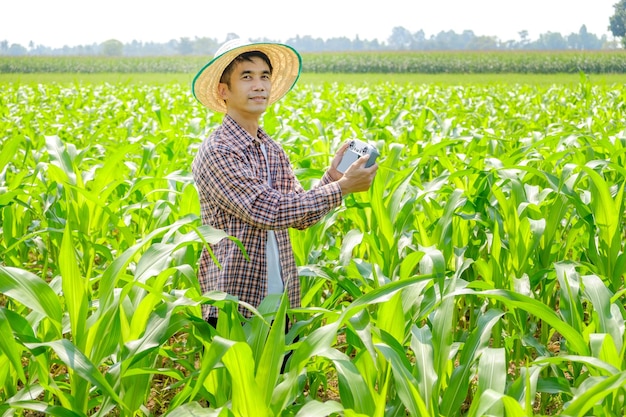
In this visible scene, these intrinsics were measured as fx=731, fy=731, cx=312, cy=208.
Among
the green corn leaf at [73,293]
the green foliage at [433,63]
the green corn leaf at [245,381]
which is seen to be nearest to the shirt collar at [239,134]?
the green corn leaf at [73,293]

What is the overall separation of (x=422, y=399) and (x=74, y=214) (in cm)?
207

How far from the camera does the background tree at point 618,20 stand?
85688 millimetres

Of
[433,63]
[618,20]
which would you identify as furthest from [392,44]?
[433,63]

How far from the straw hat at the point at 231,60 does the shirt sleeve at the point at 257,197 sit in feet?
0.87

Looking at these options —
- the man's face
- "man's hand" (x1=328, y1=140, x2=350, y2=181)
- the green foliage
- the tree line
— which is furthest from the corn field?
the tree line

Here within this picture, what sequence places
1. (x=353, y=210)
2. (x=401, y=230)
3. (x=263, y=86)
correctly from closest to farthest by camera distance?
(x=263, y=86) → (x=401, y=230) → (x=353, y=210)

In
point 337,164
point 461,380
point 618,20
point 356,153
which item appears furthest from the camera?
point 618,20

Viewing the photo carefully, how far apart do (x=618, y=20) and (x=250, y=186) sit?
314 feet

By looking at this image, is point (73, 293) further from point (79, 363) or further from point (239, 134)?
point (239, 134)

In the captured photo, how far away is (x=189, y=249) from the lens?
8.39 feet

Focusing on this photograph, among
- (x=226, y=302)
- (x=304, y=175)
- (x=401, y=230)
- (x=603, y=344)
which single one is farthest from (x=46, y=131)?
(x=603, y=344)

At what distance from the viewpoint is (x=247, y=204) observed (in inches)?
80.7

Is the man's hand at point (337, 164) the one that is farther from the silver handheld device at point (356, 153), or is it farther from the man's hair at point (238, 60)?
the man's hair at point (238, 60)

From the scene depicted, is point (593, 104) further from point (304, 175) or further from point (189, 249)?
point (189, 249)
